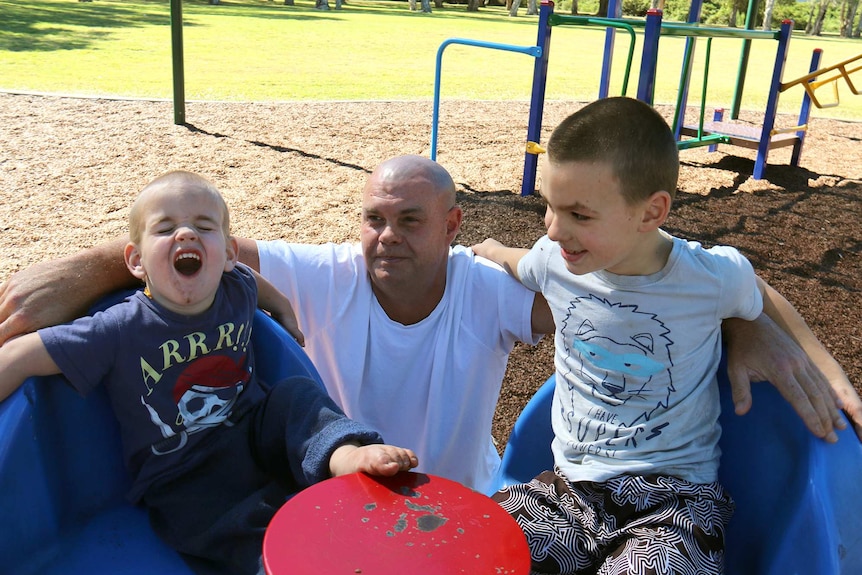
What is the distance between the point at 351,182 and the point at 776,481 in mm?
5043

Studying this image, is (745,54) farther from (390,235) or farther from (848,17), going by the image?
(848,17)

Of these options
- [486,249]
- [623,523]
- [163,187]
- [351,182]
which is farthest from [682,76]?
[163,187]

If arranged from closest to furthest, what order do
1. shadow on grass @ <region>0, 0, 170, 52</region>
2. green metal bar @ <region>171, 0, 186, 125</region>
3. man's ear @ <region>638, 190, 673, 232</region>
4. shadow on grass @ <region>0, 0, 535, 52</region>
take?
1. man's ear @ <region>638, 190, 673, 232</region>
2. green metal bar @ <region>171, 0, 186, 125</region>
3. shadow on grass @ <region>0, 0, 170, 52</region>
4. shadow on grass @ <region>0, 0, 535, 52</region>

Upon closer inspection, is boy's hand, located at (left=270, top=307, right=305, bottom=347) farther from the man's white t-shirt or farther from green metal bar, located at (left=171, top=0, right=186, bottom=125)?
green metal bar, located at (left=171, top=0, right=186, bottom=125)

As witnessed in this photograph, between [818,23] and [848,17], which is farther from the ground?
[848,17]

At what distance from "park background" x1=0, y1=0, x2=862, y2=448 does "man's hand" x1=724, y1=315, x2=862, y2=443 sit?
150 centimetres

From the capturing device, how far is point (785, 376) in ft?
5.50

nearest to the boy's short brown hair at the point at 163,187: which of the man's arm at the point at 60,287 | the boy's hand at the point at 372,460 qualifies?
the man's arm at the point at 60,287

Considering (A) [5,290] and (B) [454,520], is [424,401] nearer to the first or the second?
(B) [454,520]

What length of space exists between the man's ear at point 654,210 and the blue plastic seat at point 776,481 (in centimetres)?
43

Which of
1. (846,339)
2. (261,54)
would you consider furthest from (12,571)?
(261,54)

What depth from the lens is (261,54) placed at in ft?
49.3

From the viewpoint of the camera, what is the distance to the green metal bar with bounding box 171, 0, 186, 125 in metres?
7.25

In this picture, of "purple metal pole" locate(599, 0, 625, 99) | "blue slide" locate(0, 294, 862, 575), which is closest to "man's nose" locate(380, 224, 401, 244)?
"blue slide" locate(0, 294, 862, 575)
